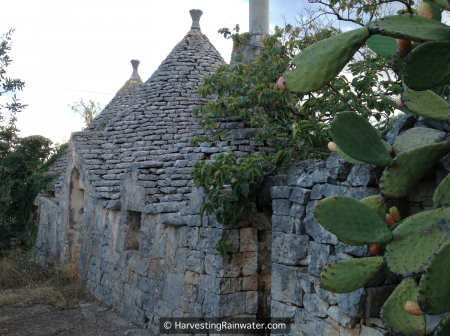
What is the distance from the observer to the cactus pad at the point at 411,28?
205cm

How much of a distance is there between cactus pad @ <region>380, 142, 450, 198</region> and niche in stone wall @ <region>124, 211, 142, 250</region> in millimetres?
5344

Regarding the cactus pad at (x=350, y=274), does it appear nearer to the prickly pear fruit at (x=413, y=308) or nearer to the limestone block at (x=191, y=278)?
the prickly pear fruit at (x=413, y=308)

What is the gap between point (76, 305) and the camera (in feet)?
24.3

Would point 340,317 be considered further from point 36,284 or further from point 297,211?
point 36,284

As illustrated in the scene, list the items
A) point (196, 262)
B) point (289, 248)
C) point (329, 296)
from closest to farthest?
point (329, 296), point (289, 248), point (196, 262)

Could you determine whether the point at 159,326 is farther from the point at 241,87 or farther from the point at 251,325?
the point at 241,87

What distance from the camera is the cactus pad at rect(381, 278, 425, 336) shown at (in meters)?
2.31

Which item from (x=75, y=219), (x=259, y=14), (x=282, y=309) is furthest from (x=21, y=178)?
(x=282, y=309)

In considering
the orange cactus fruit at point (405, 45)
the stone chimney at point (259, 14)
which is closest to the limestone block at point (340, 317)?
the orange cactus fruit at point (405, 45)

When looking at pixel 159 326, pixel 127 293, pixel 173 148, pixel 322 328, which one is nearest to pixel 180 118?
pixel 173 148

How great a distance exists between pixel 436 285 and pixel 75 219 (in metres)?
9.33

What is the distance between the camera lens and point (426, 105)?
262cm

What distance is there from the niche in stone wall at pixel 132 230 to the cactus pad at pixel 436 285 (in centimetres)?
588

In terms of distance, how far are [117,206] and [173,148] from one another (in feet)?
4.88
